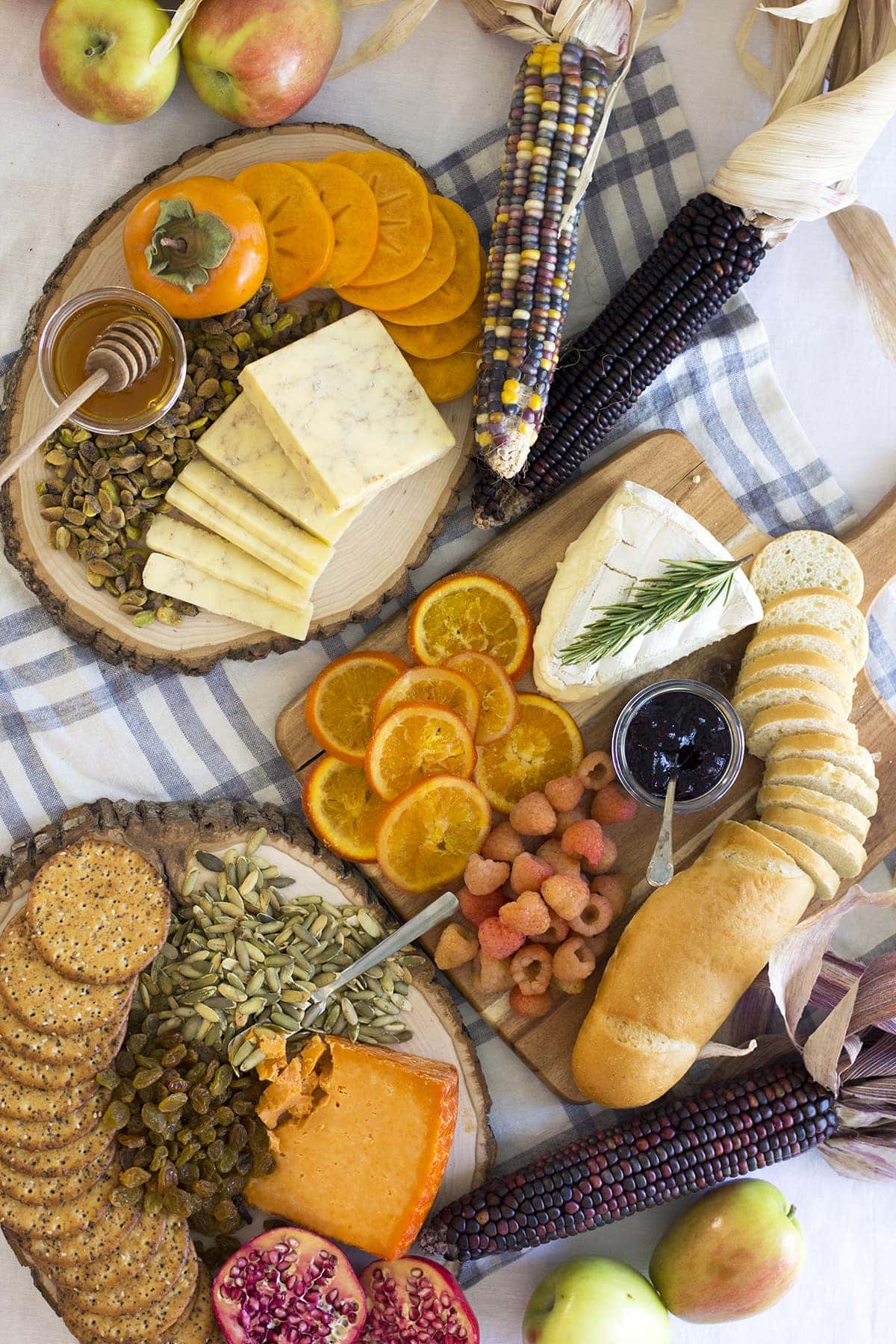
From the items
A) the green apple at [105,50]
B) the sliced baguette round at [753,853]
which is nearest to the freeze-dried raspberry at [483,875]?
the sliced baguette round at [753,853]

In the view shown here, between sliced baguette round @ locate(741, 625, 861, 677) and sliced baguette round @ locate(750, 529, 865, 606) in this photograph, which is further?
sliced baguette round @ locate(750, 529, 865, 606)

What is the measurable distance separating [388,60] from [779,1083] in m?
3.23

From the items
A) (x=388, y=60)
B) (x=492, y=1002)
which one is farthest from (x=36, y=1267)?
(x=388, y=60)

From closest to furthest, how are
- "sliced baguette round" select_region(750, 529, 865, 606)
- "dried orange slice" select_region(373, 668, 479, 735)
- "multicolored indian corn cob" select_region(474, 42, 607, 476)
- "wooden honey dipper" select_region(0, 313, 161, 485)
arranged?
"wooden honey dipper" select_region(0, 313, 161, 485) < "multicolored indian corn cob" select_region(474, 42, 607, 476) < "dried orange slice" select_region(373, 668, 479, 735) < "sliced baguette round" select_region(750, 529, 865, 606)

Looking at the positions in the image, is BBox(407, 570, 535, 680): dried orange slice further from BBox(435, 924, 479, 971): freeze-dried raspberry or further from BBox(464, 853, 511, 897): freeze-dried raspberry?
BBox(435, 924, 479, 971): freeze-dried raspberry

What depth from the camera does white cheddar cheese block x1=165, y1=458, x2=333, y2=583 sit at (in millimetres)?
2971

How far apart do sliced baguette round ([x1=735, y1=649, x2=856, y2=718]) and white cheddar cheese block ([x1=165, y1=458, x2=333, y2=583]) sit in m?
1.30

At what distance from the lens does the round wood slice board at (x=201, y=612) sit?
3012mm

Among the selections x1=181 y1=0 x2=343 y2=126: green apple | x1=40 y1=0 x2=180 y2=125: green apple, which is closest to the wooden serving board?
x1=181 y1=0 x2=343 y2=126: green apple

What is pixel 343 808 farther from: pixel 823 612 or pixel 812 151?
pixel 812 151

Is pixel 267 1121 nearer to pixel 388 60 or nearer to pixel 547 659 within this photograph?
pixel 547 659

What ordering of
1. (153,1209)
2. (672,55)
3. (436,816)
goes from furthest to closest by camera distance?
(672,55) → (436,816) → (153,1209)

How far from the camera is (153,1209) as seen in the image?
2.82m

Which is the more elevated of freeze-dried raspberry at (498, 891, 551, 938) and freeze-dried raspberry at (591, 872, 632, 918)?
freeze-dried raspberry at (498, 891, 551, 938)
